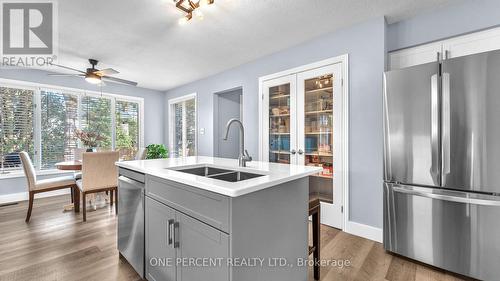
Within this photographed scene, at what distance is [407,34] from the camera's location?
8.26 ft

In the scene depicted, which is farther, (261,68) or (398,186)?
(261,68)

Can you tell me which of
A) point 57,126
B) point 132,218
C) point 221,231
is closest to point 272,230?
point 221,231

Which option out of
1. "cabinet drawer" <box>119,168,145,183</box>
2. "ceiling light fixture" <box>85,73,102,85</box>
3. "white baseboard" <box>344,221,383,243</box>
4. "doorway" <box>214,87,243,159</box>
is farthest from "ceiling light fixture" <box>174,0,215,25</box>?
"white baseboard" <box>344,221,383,243</box>

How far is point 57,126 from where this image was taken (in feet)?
14.3

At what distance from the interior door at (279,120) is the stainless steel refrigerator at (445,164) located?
1331 mm

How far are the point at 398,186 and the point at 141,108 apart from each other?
5.73 meters

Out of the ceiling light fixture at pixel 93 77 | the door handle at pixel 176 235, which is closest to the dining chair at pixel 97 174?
the ceiling light fixture at pixel 93 77

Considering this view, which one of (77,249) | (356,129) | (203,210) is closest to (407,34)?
(356,129)

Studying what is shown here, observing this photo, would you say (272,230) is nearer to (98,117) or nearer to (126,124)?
(98,117)

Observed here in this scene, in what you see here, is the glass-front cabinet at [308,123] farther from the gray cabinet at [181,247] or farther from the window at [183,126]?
the window at [183,126]

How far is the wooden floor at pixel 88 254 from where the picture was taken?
71.4 inches

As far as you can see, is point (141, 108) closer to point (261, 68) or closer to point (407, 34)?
point (261, 68)

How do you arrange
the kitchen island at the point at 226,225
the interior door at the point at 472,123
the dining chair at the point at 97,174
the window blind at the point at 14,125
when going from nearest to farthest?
the kitchen island at the point at 226,225, the interior door at the point at 472,123, the dining chair at the point at 97,174, the window blind at the point at 14,125
